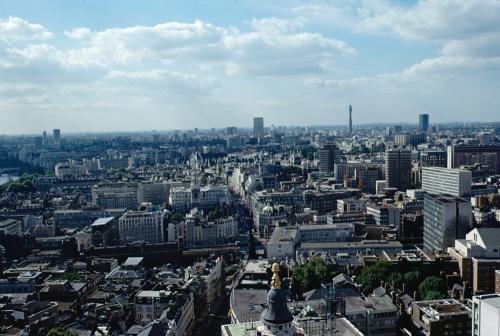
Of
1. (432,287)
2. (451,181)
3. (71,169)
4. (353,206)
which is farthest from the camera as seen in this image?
(71,169)

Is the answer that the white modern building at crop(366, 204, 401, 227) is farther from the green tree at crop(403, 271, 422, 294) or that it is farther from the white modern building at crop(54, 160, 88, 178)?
the white modern building at crop(54, 160, 88, 178)

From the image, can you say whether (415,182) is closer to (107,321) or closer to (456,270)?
(456,270)

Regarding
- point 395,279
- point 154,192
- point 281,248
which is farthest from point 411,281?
point 154,192

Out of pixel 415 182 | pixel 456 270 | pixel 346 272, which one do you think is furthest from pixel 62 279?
pixel 415 182

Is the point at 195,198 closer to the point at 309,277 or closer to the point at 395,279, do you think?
the point at 309,277

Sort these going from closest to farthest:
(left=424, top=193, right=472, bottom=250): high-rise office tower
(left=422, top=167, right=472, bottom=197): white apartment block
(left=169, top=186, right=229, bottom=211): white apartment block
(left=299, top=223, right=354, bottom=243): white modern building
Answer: (left=424, top=193, right=472, bottom=250): high-rise office tower, (left=299, top=223, right=354, bottom=243): white modern building, (left=422, top=167, right=472, bottom=197): white apartment block, (left=169, top=186, right=229, bottom=211): white apartment block

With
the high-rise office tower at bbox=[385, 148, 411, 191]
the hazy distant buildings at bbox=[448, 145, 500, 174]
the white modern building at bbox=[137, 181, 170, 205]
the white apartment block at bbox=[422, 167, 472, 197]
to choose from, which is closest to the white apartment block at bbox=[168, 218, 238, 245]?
the white modern building at bbox=[137, 181, 170, 205]

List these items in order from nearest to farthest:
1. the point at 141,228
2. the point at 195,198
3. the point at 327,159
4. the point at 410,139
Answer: the point at 141,228 → the point at 195,198 → the point at 327,159 → the point at 410,139
